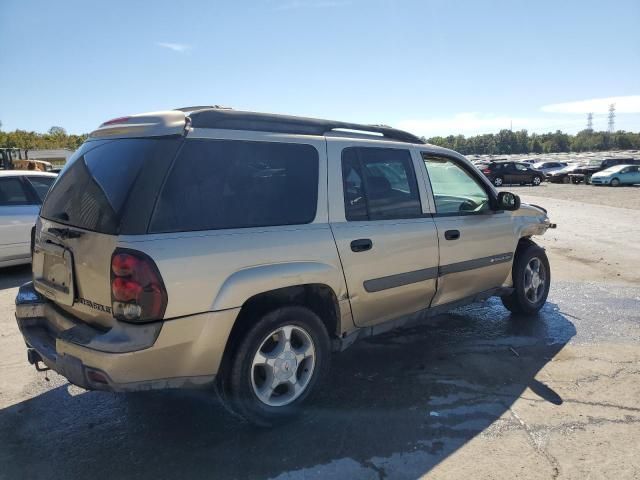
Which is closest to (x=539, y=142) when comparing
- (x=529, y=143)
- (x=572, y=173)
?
(x=529, y=143)

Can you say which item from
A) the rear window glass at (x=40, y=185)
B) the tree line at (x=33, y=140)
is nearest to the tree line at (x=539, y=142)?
the tree line at (x=33, y=140)

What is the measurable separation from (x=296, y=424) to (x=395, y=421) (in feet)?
2.13

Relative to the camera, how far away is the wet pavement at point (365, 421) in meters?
Result: 2.74

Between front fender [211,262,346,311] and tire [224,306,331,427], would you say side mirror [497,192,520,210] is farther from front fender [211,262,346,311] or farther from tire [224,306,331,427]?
tire [224,306,331,427]

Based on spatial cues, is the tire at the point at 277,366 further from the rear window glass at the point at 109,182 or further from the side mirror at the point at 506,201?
the side mirror at the point at 506,201

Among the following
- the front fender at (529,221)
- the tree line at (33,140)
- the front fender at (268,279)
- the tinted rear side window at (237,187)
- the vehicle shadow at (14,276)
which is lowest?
the vehicle shadow at (14,276)

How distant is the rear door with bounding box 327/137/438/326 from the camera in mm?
3383

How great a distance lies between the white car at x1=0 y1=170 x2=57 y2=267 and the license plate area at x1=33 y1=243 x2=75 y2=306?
429 cm

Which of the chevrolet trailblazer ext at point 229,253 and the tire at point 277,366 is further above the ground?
the chevrolet trailblazer ext at point 229,253

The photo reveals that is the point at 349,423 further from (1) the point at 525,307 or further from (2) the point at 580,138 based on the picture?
(2) the point at 580,138

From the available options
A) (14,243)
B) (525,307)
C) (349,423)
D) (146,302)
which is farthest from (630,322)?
(14,243)

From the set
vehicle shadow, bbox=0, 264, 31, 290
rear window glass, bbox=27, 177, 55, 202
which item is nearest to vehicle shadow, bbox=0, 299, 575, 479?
vehicle shadow, bbox=0, 264, 31, 290

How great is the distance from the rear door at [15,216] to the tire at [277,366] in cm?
567

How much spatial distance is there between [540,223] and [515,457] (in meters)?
3.07
